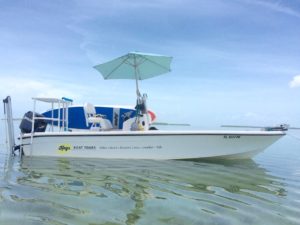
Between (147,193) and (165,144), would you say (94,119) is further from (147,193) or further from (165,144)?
(147,193)

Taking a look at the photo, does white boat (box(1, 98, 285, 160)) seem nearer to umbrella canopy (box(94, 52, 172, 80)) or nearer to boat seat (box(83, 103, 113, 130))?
boat seat (box(83, 103, 113, 130))

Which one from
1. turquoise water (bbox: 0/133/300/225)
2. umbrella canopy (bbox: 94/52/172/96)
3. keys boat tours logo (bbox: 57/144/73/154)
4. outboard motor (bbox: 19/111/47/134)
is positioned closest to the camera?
turquoise water (bbox: 0/133/300/225)

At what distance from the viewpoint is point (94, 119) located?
11656 millimetres

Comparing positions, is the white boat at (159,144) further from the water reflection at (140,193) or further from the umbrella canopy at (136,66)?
the umbrella canopy at (136,66)

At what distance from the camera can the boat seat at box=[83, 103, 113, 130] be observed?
461 inches

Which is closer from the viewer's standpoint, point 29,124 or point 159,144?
point 159,144

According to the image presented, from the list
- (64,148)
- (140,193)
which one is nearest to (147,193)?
(140,193)

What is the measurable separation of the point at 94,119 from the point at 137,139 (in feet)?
6.78

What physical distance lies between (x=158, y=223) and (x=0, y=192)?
294 centimetres

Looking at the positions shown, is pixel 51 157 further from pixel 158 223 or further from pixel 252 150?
pixel 158 223

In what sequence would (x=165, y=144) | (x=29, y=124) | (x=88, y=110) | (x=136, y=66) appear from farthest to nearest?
(x=88, y=110) → (x=29, y=124) → (x=136, y=66) → (x=165, y=144)

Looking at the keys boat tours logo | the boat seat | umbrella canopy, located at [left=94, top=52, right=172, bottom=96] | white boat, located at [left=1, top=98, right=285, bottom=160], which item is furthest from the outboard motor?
umbrella canopy, located at [left=94, top=52, right=172, bottom=96]

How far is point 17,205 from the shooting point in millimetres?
4945

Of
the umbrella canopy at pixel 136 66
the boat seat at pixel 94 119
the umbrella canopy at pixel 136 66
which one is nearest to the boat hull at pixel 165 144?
the boat seat at pixel 94 119
